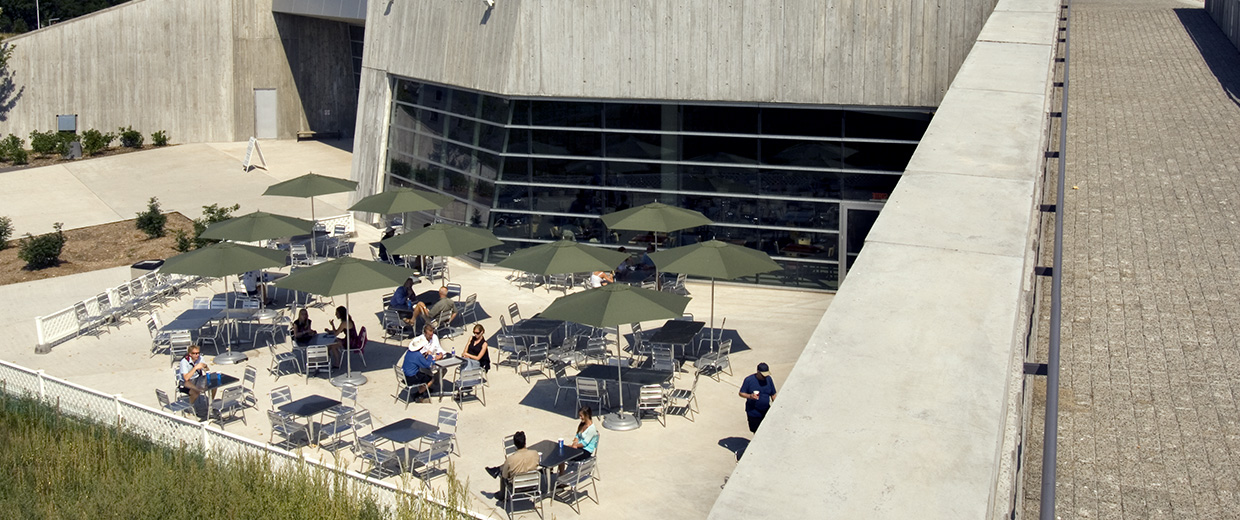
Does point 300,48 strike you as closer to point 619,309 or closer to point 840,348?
point 619,309

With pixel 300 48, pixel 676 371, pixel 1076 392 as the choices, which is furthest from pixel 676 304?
pixel 300 48

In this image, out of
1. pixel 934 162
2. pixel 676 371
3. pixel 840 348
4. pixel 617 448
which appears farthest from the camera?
pixel 676 371

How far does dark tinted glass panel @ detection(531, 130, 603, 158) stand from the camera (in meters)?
21.7

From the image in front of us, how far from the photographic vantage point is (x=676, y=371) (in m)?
16.0

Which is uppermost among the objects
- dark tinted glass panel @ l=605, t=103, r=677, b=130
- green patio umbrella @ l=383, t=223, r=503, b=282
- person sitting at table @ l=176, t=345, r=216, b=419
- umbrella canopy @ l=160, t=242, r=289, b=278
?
dark tinted glass panel @ l=605, t=103, r=677, b=130

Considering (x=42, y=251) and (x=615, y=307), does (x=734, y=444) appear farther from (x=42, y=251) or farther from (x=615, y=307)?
(x=42, y=251)

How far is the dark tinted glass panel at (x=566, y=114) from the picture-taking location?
21.5 metres

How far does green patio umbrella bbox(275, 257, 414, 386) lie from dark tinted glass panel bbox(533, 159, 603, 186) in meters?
6.43

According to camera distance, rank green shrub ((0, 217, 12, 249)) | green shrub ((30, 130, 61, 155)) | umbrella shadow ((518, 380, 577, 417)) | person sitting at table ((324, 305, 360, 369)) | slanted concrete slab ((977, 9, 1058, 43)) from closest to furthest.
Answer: umbrella shadow ((518, 380, 577, 417)) < slanted concrete slab ((977, 9, 1058, 43)) < person sitting at table ((324, 305, 360, 369)) < green shrub ((0, 217, 12, 249)) < green shrub ((30, 130, 61, 155))

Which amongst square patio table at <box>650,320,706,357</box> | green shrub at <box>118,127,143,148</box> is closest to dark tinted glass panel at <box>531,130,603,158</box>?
square patio table at <box>650,320,706,357</box>

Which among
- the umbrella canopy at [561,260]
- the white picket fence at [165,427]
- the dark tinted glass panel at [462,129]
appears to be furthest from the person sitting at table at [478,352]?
the dark tinted glass panel at [462,129]

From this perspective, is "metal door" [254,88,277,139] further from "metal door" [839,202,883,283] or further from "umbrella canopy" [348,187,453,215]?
"metal door" [839,202,883,283]

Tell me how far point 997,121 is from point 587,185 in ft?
36.4

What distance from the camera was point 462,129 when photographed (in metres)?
23.3
